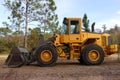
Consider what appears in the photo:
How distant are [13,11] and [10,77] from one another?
19916 millimetres

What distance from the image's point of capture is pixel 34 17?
30719 millimetres

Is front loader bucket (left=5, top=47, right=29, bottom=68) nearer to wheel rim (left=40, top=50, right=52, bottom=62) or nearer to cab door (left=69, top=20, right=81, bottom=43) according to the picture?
wheel rim (left=40, top=50, right=52, bottom=62)

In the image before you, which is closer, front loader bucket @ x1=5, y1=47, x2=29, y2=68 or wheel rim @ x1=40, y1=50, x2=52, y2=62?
front loader bucket @ x1=5, y1=47, x2=29, y2=68

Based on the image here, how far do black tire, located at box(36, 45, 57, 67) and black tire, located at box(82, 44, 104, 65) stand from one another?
170cm

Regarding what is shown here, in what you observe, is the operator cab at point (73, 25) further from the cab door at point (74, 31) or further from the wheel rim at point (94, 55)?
the wheel rim at point (94, 55)

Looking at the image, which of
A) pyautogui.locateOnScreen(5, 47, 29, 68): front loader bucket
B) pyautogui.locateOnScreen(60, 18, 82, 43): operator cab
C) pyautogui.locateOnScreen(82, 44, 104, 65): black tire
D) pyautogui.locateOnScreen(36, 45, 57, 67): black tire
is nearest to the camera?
pyautogui.locateOnScreen(5, 47, 29, 68): front loader bucket

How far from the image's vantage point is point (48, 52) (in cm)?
1781

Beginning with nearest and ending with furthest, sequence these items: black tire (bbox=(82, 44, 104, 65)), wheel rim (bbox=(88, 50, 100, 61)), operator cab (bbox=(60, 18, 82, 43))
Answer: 1. black tire (bbox=(82, 44, 104, 65))
2. wheel rim (bbox=(88, 50, 100, 61))
3. operator cab (bbox=(60, 18, 82, 43))

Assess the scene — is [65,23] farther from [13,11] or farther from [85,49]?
[13,11]

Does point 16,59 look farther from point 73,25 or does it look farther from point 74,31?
point 73,25

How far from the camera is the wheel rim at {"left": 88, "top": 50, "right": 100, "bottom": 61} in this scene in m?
18.1

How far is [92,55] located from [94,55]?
12 centimetres

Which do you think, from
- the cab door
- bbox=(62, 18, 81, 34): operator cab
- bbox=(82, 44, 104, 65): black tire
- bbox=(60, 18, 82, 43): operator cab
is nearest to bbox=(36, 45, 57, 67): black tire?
bbox=(60, 18, 82, 43): operator cab

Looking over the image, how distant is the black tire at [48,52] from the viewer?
58.0 ft
